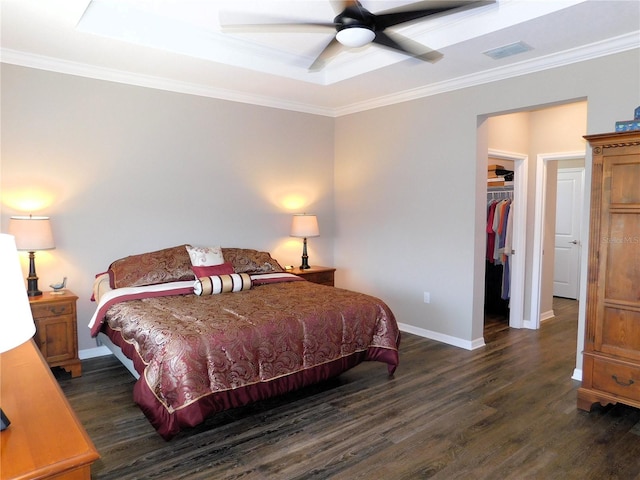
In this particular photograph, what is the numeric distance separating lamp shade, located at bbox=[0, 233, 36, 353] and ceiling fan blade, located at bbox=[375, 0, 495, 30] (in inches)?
88.0

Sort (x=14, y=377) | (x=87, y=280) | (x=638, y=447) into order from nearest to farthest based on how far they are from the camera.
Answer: (x=14, y=377)
(x=638, y=447)
(x=87, y=280)

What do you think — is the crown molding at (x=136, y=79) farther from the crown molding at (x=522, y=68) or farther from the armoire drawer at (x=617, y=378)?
the armoire drawer at (x=617, y=378)

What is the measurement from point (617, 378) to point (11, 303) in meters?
3.36

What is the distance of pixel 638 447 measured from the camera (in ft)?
8.57

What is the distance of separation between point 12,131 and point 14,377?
2.87 metres

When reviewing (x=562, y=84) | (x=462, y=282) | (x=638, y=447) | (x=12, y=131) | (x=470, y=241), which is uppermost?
(x=562, y=84)

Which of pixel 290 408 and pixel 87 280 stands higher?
pixel 87 280

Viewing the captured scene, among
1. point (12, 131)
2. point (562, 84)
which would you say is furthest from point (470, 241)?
point (12, 131)

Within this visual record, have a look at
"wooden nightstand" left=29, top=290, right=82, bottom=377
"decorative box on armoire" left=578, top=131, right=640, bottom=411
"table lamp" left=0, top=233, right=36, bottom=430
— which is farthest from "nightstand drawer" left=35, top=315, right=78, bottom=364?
"decorative box on armoire" left=578, top=131, right=640, bottom=411

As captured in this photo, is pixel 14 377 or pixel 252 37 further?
pixel 252 37

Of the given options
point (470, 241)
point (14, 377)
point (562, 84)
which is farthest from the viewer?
point (470, 241)

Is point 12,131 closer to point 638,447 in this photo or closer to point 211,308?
point 211,308

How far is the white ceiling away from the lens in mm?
2979

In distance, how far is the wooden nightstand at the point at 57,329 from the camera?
3480 mm
